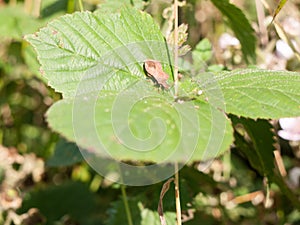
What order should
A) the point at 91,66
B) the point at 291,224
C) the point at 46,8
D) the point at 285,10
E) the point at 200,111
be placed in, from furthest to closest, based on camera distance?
the point at 285,10 → the point at 291,224 → the point at 46,8 → the point at 91,66 → the point at 200,111

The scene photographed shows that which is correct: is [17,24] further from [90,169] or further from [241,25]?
[241,25]

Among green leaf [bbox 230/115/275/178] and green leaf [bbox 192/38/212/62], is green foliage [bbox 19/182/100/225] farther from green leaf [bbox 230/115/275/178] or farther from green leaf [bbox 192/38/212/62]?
green leaf [bbox 230/115/275/178]

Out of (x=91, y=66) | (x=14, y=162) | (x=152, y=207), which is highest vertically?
(x=91, y=66)

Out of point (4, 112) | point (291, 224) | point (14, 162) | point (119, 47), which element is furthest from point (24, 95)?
point (119, 47)

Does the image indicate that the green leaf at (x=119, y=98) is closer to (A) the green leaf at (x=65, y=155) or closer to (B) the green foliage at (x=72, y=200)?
(A) the green leaf at (x=65, y=155)

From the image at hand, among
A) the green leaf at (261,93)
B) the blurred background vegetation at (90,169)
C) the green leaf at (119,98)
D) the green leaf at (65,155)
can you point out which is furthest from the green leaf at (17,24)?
the green leaf at (261,93)

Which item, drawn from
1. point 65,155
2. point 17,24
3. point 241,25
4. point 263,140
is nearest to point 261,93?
point 263,140

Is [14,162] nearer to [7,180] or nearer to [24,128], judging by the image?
[7,180]

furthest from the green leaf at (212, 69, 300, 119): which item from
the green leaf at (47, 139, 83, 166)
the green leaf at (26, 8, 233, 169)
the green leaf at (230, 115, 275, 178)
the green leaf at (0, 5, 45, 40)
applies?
the green leaf at (0, 5, 45, 40)
